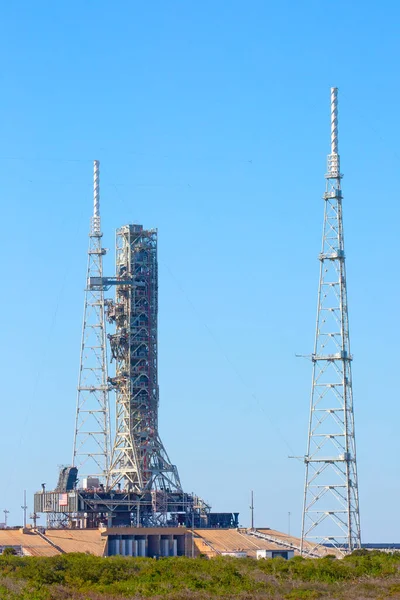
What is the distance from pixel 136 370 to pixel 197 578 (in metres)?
51.2

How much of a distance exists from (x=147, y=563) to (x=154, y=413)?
4203 centimetres

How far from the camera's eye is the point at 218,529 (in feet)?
429

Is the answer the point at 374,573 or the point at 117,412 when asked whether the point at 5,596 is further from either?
the point at 117,412

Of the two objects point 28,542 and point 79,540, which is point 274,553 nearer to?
point 79,540

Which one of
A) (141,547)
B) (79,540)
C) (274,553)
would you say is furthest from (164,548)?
(274,553)

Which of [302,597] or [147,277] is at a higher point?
[147,277]

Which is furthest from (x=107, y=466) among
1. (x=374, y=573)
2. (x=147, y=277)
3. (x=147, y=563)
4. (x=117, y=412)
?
(x=374, y=573)

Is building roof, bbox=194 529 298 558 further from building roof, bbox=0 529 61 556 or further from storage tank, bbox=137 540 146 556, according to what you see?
building roof, bbox=0 529 61 556

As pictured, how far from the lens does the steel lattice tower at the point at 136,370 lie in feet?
445

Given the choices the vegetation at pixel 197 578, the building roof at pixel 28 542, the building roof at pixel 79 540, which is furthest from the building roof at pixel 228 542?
the vegetation at pixel 197 578

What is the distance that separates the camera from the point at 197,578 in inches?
3393

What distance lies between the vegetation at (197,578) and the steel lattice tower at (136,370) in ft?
123

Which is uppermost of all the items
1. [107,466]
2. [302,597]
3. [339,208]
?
[339,208]

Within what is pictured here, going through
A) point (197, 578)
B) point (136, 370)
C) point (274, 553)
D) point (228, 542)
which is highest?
point (136, 370)
